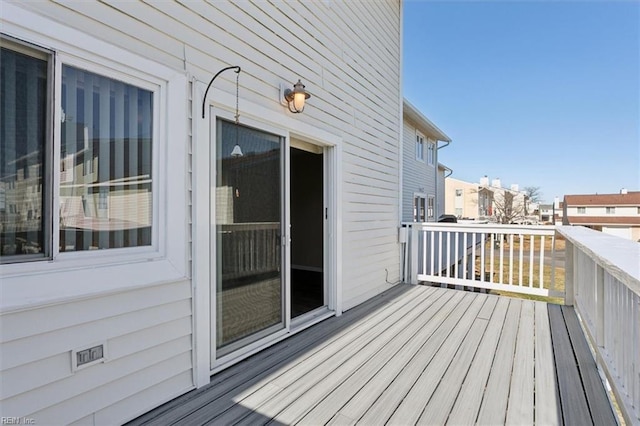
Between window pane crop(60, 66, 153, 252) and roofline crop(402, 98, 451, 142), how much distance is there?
7.22 m

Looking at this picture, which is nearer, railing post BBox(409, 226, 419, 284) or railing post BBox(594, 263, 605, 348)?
railing post BBox(594, 263, 605, 348)

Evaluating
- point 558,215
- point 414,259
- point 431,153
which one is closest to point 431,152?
point 431,153

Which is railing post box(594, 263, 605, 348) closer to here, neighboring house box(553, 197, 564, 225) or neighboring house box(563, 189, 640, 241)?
neighboring house box(553, 197, 564, 225)

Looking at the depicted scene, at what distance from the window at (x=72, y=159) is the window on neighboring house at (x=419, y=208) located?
33.4 ft

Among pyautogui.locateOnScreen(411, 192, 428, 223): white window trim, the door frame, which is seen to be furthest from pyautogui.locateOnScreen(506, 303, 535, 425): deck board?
pyautogui.locateOnScreen(411, 192, 428, 223): white window trim

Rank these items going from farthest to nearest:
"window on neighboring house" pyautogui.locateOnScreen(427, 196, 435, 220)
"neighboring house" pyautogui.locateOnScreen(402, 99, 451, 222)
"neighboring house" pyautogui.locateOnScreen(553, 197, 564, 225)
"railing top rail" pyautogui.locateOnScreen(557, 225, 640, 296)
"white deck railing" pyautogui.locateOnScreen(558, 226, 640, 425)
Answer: "window on neighboring house" pyautogui.locateOnScreen(427, 196, 435, 220) → "neighboring house" pyautogui.locateOnScreen(402, 99, 451, 222) → "neighboring house" pyautogui.locateOnScreen(553, 197, 564, 225) → "white deck railing" pyautogui.locateOnScreen(558, 226, 640, 425) → "railing top rail" pyautogui.locateOnScreen(557, 225, 640, 296)

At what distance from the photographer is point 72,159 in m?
1.60

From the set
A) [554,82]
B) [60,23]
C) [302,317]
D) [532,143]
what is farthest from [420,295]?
[532,143]

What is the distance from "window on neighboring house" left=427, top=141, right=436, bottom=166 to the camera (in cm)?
1275

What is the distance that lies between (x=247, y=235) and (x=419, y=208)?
10376mm

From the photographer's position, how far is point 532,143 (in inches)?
1042

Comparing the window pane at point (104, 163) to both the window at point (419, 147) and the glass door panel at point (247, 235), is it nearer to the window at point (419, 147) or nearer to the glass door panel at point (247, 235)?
the glass door panel at point (247, 235)

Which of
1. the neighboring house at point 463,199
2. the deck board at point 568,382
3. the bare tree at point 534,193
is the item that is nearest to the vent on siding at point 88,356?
the deck board at point 568,382

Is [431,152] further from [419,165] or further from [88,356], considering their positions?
[88,356]
